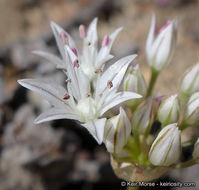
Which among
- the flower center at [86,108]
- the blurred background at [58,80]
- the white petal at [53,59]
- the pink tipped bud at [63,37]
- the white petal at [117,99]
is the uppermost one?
the pink tipped bud at [63,37]

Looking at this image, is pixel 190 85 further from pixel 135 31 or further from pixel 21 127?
pixel 135 31

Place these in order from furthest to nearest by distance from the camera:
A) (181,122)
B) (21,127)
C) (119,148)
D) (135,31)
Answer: (135,31) → (21,127) → (181,122) → (119,148)

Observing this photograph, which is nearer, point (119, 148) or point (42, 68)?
point (119, 148)

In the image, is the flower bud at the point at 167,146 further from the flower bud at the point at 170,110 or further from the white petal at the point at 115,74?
the white petal at the point at 115,74

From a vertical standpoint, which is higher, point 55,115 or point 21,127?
point 55,115

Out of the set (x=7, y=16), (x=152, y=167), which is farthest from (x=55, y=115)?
(x=7, y=16)

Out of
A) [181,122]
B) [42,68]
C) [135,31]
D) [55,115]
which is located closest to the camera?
[55,115]

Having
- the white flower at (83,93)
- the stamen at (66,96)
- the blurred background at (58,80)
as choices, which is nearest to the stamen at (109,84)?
the white flower at (83,93)
